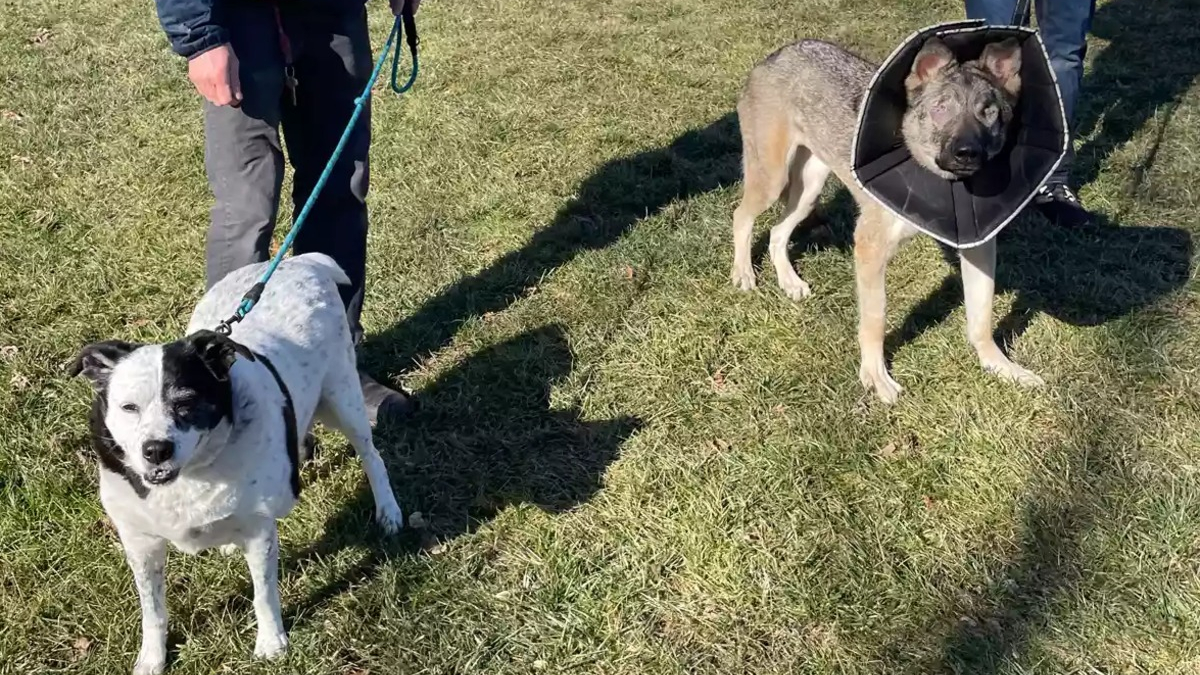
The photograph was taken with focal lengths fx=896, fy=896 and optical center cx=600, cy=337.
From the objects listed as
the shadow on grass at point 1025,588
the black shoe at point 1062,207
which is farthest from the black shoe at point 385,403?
the black shoe at point 1062,207

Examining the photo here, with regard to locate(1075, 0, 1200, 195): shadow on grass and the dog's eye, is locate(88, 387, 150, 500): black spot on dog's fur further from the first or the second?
locate(1075, 0, 1200, 195): shadow on grass

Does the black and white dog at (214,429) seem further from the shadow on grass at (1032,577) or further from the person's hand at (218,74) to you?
the shadow on grass at (1032,577)

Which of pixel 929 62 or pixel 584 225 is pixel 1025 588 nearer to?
pixel 929 62

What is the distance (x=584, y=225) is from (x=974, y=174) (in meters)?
2.36

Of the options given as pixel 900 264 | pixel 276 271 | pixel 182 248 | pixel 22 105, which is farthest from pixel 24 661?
pixel 22 105

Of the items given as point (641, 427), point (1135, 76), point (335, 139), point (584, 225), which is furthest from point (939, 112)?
point (1135, 76)

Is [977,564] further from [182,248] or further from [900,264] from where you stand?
[182,248]

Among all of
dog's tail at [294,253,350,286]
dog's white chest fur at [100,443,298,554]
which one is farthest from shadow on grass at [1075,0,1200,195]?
dog's white chest fur at [100,443,298,554]

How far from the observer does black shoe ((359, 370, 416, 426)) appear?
3842mm

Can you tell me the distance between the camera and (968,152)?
3.50 metres

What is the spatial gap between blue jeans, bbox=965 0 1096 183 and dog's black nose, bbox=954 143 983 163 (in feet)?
6.94

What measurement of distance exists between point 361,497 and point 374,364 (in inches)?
36.0

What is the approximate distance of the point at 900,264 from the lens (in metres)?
5.00

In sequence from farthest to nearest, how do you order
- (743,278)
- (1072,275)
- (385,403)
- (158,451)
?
(743,278), (1072,275), (385,403), (158,451)
